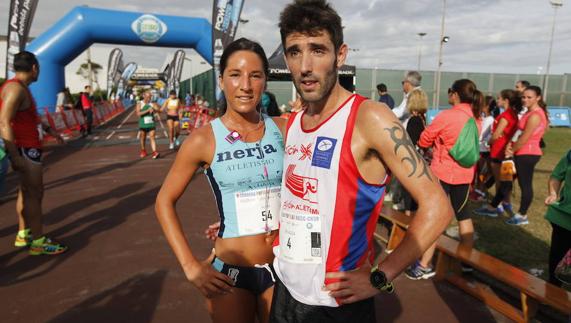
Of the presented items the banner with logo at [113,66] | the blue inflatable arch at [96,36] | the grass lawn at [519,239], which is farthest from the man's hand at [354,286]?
the banner with logo at [113,66]

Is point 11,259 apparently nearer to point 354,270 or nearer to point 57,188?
point 57,188

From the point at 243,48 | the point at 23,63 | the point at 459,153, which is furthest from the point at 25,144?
the point at 459,153

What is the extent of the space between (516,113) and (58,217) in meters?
7.51

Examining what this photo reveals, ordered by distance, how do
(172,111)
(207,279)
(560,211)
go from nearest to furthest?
(207,279), (560,211), (172,111)

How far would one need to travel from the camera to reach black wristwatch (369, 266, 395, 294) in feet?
4.45

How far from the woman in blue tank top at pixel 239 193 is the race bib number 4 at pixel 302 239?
1.22 feet

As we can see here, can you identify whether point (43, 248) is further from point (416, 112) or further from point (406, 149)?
point (416, 112)

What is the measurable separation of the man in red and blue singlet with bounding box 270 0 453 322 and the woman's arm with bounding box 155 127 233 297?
1.20 feet

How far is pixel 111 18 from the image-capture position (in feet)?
53.1

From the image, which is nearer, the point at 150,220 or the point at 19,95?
the point at 19,95

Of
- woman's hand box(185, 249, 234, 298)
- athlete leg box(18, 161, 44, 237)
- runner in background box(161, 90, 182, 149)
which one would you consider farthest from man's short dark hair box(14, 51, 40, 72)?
runner in background box(161, 90, 182, 149)

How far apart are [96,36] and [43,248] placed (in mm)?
14476

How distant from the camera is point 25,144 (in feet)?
14.0

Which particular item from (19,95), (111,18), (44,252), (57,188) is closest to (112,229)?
(44,252)
